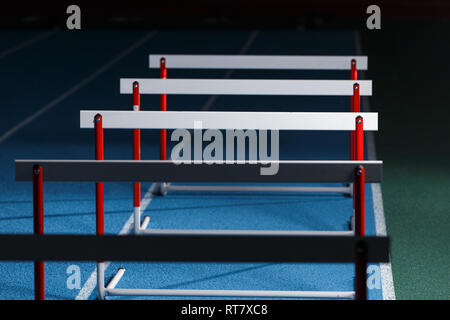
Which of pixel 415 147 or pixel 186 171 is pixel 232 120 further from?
pixel 415 147

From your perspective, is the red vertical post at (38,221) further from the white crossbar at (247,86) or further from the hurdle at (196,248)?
the white crossbar at (247,86)

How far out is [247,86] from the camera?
234 inches

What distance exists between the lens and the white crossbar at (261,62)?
21.3 ft

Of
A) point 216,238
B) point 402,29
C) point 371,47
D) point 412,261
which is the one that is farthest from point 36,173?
point 402,29

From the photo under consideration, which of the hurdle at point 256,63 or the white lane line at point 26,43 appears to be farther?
the white lane line at point 26,43

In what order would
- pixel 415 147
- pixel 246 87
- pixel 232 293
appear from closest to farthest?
pixel 232 293
pixel 246 87
pixel 415 147

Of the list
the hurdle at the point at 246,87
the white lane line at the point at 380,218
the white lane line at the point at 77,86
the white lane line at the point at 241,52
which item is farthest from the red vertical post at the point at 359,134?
the white lane line at the point at 241,52

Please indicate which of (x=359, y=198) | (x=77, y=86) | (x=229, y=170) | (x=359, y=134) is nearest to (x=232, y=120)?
(x=359, y=134)

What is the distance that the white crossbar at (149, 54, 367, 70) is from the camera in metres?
6.50

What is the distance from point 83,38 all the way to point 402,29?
20.3 ft

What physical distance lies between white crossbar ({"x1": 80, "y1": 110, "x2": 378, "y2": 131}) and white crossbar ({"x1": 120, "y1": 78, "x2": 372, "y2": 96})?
1.06 meters

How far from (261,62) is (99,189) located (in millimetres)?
2444

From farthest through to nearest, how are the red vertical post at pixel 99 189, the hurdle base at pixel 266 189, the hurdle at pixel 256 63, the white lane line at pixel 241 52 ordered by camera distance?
the white lane line at pixel 241 52, the hurdle base at pixel 266 189, the hurdle at pixel 256 63, the red vertical post at pixel 99 189

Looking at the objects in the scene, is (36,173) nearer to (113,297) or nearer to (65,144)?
(113,297)
